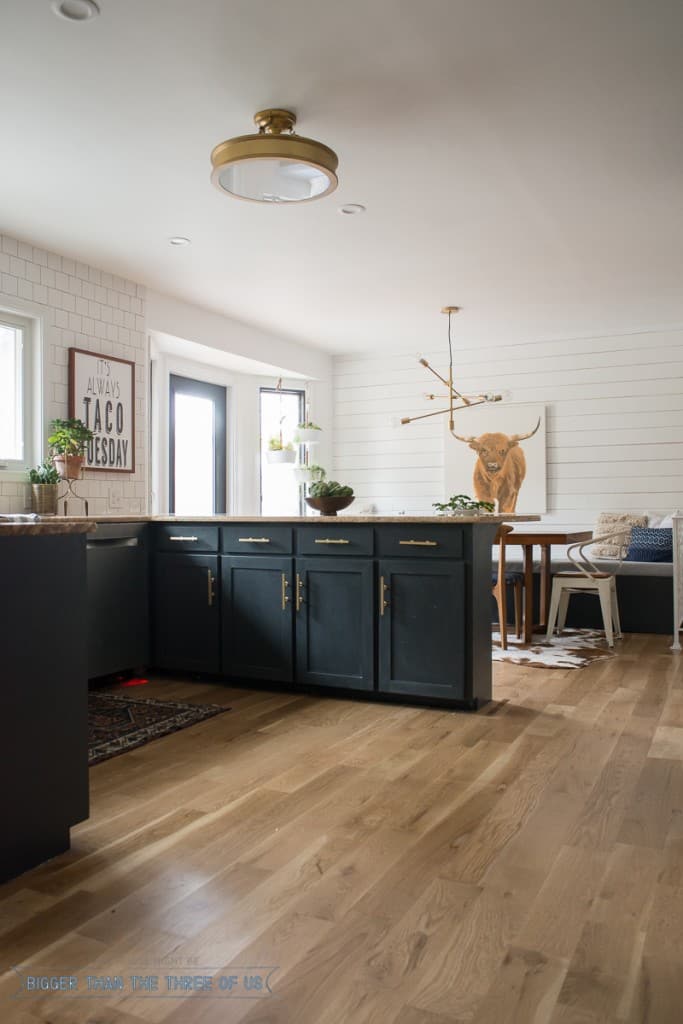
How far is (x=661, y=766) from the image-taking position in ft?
9.41

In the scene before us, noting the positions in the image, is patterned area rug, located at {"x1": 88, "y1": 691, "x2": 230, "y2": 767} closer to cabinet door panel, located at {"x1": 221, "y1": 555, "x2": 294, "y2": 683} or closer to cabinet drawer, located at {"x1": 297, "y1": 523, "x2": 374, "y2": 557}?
cabinet door panel, located at {"x1": 221, "y1": 555, "x2": 294, "y2": 683}

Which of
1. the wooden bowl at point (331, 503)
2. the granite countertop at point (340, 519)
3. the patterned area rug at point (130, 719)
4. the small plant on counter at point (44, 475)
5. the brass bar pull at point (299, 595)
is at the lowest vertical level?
the patterned area rug at point (130, 719)

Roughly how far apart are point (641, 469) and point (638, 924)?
606 centimetres

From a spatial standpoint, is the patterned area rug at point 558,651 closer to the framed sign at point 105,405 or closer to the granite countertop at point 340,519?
the granite countertop at point 340,519

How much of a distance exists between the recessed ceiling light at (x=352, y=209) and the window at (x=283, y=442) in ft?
12.0

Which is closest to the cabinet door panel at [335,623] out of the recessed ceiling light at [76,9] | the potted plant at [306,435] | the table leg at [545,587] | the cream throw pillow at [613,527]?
the table leg at [545,587]

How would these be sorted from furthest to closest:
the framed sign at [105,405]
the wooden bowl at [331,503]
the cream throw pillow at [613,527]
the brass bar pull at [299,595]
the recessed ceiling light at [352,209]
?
1. the cream throw pillow at [613,527]
2. the framed sign at [105,405]
3. the recessed ceiling light at [352,209]
4. the wooden bowl at [331,503]
5. the brass bar pull at [299,595]

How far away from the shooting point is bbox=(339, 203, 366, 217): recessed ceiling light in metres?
4.39

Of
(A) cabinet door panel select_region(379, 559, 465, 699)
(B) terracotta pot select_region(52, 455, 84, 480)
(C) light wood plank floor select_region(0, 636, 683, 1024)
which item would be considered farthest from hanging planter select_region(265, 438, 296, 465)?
(C) light wood plank floor select_region(0, 636, 683, 1024)

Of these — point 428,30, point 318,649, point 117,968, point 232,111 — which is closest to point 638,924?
point 117,968

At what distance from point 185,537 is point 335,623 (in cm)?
100

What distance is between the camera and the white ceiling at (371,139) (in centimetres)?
278

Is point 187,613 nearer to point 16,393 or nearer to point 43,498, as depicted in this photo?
point 43,498

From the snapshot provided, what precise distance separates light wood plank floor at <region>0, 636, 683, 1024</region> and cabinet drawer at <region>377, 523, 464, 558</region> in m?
0.76
